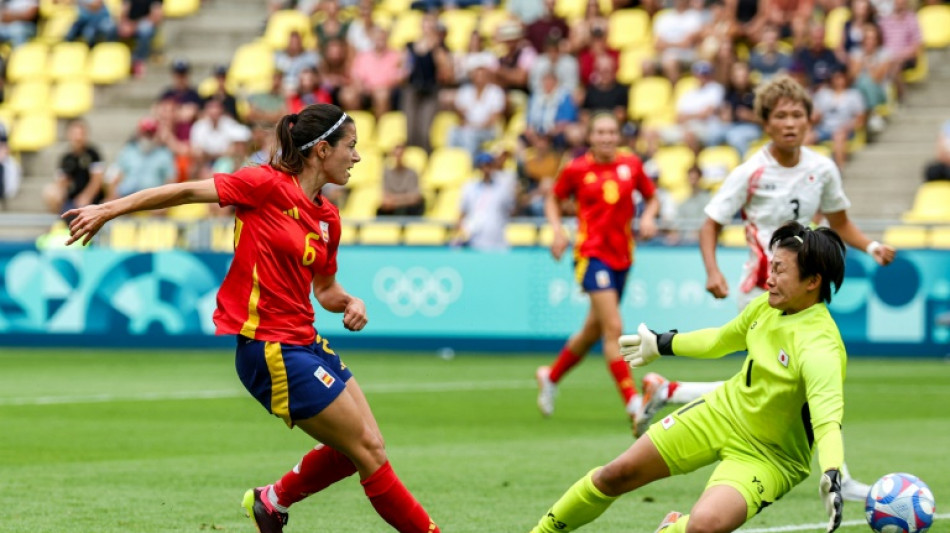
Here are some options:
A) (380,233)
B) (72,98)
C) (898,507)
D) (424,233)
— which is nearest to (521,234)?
(424,233)

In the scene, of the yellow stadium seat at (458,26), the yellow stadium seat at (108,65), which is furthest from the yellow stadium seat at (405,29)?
the yellow stadium seat at (108,65)

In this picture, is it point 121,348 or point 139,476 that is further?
point 121,348

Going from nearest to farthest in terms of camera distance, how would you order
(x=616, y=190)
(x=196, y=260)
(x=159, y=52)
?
1. (x=616, y=190)
2. (x=196, y=260)
3. (x=159, y=52)

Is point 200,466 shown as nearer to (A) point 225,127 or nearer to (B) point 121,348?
(B) point 121,348

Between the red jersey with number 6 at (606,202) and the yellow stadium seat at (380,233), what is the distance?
296 inches

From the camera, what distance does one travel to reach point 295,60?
26.2m

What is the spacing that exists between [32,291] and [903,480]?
16.7 metres

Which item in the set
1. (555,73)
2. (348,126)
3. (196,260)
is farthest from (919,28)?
(348,126)

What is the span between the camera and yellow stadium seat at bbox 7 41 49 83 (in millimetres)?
29484

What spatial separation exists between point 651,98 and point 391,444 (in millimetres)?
13027

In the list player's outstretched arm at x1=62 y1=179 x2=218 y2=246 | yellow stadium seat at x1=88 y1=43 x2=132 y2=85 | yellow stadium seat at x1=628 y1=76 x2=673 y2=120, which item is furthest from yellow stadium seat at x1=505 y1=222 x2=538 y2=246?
player's outstretched arm at x1=62 y1=179 x2=218 y2=246

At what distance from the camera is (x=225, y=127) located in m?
25.2

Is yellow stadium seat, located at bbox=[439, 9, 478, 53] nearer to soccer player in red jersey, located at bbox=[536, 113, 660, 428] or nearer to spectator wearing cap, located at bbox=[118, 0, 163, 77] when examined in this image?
spectator wearing cap, located at bbox=[118, 0, 163, 77]

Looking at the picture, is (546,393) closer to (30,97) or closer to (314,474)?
(314,474)
